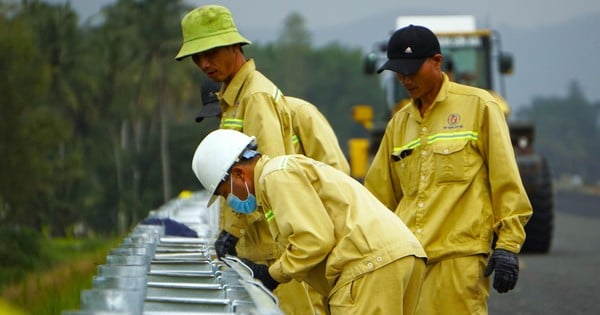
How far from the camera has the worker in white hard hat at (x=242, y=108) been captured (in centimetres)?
738

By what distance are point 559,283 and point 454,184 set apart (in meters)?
10.0

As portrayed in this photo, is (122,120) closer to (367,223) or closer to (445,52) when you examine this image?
(445,52)

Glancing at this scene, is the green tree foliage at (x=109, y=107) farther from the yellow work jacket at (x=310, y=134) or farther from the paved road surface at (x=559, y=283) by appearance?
the yellow work jacket at (x=310, y=134)

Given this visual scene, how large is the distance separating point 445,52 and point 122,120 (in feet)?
194

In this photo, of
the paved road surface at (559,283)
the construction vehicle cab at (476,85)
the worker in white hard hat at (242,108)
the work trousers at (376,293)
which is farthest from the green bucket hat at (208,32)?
the construction vehicle cab at (476,85)

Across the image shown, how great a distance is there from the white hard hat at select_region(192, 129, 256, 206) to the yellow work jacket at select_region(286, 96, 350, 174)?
198 cm

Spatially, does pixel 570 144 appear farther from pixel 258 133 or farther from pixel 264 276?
pixel 264 276

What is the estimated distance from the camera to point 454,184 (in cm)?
748

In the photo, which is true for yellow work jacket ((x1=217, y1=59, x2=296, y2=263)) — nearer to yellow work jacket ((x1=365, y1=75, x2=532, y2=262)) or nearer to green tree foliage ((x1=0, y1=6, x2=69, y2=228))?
yellow work jacket ((x1=365, y1=75, x2=532, y2=262))

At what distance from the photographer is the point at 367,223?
5.92m

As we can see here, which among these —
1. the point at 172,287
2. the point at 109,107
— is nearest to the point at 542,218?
the point at 172,287

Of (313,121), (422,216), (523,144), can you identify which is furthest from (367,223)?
(523,144)

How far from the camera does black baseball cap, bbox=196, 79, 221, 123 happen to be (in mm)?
9078

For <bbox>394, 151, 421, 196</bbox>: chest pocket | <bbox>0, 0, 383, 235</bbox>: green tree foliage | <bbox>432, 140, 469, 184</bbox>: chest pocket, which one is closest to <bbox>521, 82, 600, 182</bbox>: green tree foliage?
<bbox>0, 0, 383, 235</bbox>: green tree foliage
